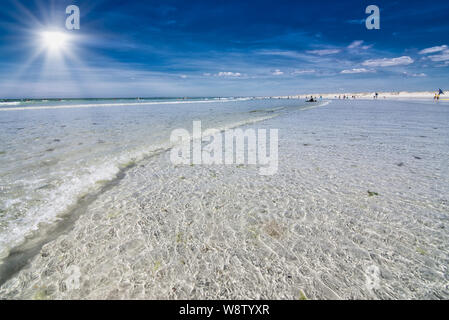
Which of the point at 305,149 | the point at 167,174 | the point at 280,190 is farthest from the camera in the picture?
the point at 305,149

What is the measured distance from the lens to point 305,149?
814 cm

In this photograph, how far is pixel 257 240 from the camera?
3.24 meters

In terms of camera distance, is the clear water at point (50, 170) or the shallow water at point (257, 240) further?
the clear water at point (50, 170)

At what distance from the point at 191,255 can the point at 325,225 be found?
7.22ft

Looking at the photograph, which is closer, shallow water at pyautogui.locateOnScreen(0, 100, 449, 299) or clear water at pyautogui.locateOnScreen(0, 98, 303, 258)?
shallow water at pyautogui.locateOnScreen(0, 100, 449, 299)

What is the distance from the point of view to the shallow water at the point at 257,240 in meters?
2.45

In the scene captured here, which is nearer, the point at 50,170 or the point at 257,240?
the point at 257,240

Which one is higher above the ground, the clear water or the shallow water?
the clear water

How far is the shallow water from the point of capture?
2445 millimetres

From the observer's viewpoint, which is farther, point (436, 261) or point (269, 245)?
point (269, 245)

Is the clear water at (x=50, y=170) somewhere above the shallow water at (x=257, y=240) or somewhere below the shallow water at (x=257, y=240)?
above

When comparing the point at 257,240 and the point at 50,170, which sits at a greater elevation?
the point at 50,170
